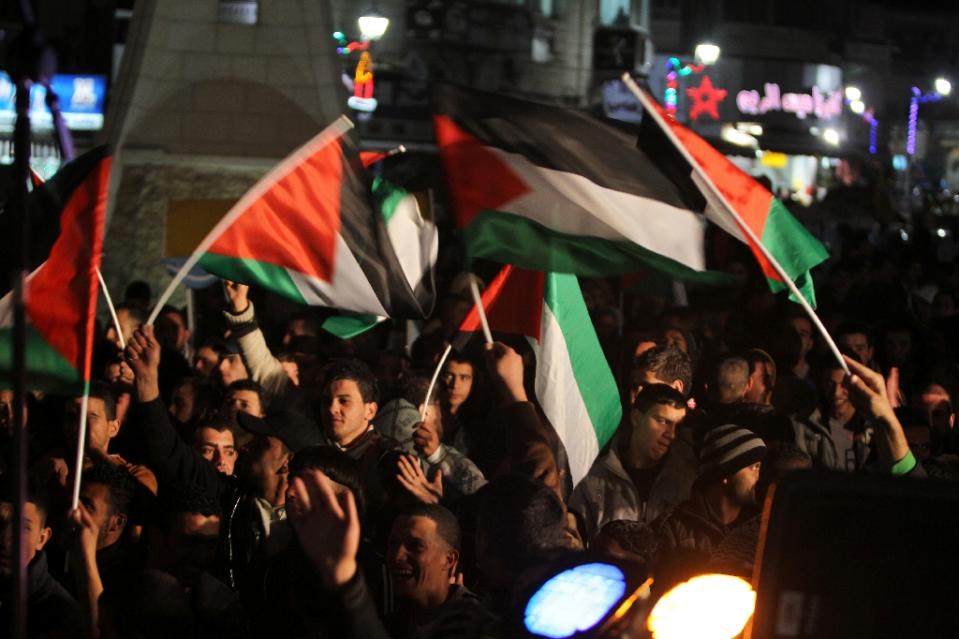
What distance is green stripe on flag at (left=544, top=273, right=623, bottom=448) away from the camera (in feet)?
22.5

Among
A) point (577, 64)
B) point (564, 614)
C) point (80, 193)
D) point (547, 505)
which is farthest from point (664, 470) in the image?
point (577, 64)

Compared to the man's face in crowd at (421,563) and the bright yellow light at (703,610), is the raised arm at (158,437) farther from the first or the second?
the bright yellow light at (703,610)

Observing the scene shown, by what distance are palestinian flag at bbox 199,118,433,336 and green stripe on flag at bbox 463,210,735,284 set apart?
1.77ft

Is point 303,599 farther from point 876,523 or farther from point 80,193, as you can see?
point 80,193

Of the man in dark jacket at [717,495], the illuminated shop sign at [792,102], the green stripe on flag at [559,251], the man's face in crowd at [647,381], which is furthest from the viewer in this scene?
the illuminated shop sign at [792,102]

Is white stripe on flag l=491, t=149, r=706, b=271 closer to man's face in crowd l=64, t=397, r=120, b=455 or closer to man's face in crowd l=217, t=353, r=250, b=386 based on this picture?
man's face in crowd l=64, t=397, r=120, b=455

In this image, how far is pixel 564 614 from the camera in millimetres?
2742

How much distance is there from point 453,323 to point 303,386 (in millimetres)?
1710

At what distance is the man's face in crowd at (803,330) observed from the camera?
33.3 ft

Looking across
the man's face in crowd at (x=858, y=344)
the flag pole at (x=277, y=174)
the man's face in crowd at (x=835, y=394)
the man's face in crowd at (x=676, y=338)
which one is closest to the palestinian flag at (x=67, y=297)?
the flag pole at (x=277, y=174)

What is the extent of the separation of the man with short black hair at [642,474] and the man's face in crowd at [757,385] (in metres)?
1.39

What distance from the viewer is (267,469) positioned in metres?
6.02

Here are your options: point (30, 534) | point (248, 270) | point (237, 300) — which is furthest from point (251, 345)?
point (30, 534)

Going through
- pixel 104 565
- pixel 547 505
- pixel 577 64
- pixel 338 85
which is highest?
pixel 577 64
